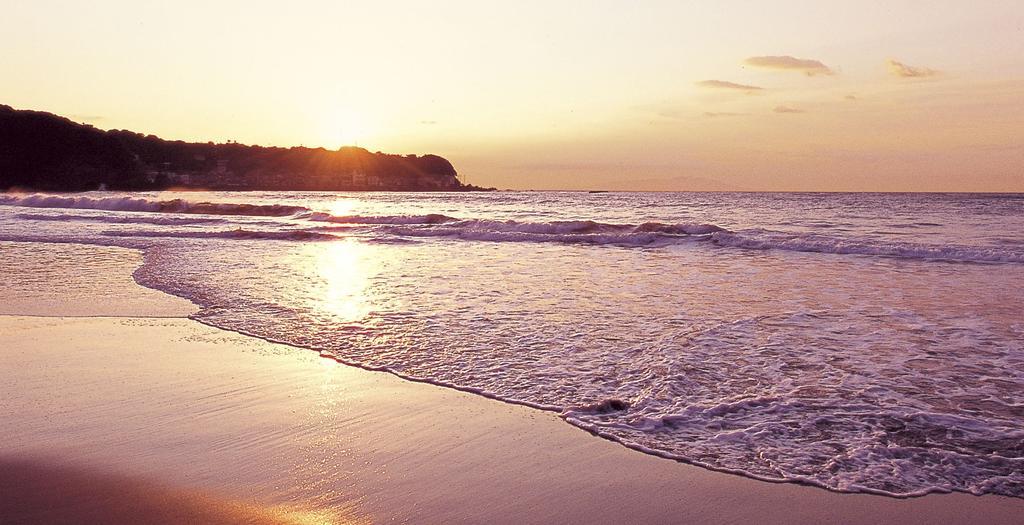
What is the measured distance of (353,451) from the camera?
404cm

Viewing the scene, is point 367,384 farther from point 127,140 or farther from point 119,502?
point 127,140

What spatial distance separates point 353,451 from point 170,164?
131m

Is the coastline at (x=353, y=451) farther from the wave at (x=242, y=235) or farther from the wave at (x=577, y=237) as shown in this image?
the wave at (x=242, y=235)

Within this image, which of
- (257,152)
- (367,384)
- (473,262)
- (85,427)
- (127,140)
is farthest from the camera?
(257,152)

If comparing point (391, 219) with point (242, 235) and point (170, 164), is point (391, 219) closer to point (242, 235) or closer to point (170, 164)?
point (242, 235)

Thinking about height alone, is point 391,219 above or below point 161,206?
below

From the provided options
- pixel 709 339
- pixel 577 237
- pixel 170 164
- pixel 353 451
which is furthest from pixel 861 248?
pixel 170 164

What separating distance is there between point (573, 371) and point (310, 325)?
333 cm


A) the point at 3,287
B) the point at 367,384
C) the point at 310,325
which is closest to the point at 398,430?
the point at 367,384

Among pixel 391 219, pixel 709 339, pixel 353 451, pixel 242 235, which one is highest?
pixel 391 219

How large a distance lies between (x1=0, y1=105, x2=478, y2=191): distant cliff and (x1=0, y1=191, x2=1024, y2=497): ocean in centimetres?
8807

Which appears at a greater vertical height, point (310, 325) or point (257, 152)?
point (257, 152)

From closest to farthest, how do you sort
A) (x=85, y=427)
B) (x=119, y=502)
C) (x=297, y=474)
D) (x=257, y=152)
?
(x=119, y=502)
(x=297, y=474)
(x=85, y=427)
(x=257, y=152)

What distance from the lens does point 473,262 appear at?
47.4ft
